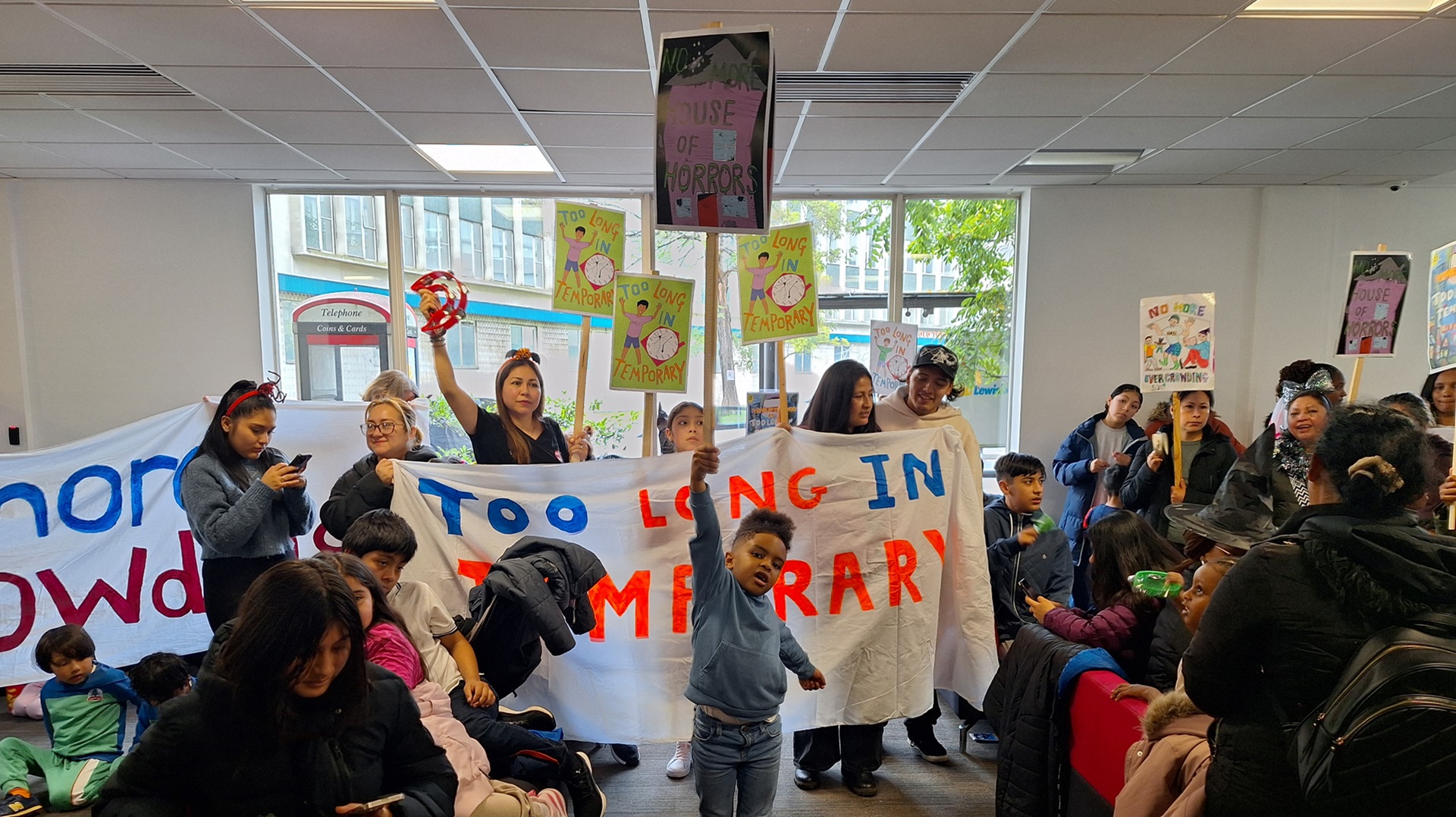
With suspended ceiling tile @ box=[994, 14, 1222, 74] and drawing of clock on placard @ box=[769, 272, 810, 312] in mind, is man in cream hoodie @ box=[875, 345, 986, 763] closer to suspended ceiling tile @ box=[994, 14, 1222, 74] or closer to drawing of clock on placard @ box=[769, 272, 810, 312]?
drawing of clock on placard @ box=[769, 272, 810, 312]

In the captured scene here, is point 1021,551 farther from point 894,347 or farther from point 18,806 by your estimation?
point 18,806

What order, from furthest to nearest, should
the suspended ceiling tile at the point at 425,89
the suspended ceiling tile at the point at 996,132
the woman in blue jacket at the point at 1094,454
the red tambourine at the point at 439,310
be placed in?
the woman in blue jacket at the point at 1094,454
the suspended ceiling tile at the point at 996,132
the suspended ceiling tile at the point at 425,89
the red tambourine at the point at 439,310

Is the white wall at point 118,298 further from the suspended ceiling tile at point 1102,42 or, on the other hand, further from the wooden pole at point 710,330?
the suspended ceiling tile at point 1102,42

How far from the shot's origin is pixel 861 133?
4.17 meters

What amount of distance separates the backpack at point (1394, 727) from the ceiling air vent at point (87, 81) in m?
4.46

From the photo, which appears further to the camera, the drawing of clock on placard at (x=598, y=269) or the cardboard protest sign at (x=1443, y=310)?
the drawing of clock on placard at (x=598, y=269)

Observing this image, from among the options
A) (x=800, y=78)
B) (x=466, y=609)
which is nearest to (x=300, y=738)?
(x=466, y=609)

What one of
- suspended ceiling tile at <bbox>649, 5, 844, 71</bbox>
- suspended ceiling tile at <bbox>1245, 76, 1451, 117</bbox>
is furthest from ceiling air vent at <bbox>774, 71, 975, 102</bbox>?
suspended ceiling tile at <bbox>1245, 76, 1451, 117</bbox>

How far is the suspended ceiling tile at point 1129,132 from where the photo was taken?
3.99 metres

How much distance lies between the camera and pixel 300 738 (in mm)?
1278

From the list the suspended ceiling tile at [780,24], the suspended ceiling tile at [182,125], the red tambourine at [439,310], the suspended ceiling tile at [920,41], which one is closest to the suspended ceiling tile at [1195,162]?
the suspended ceiling tile at [920,41]

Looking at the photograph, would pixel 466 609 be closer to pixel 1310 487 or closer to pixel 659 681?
pixel 659 681

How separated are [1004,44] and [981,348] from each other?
2944 millimetres

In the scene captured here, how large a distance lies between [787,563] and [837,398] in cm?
67
